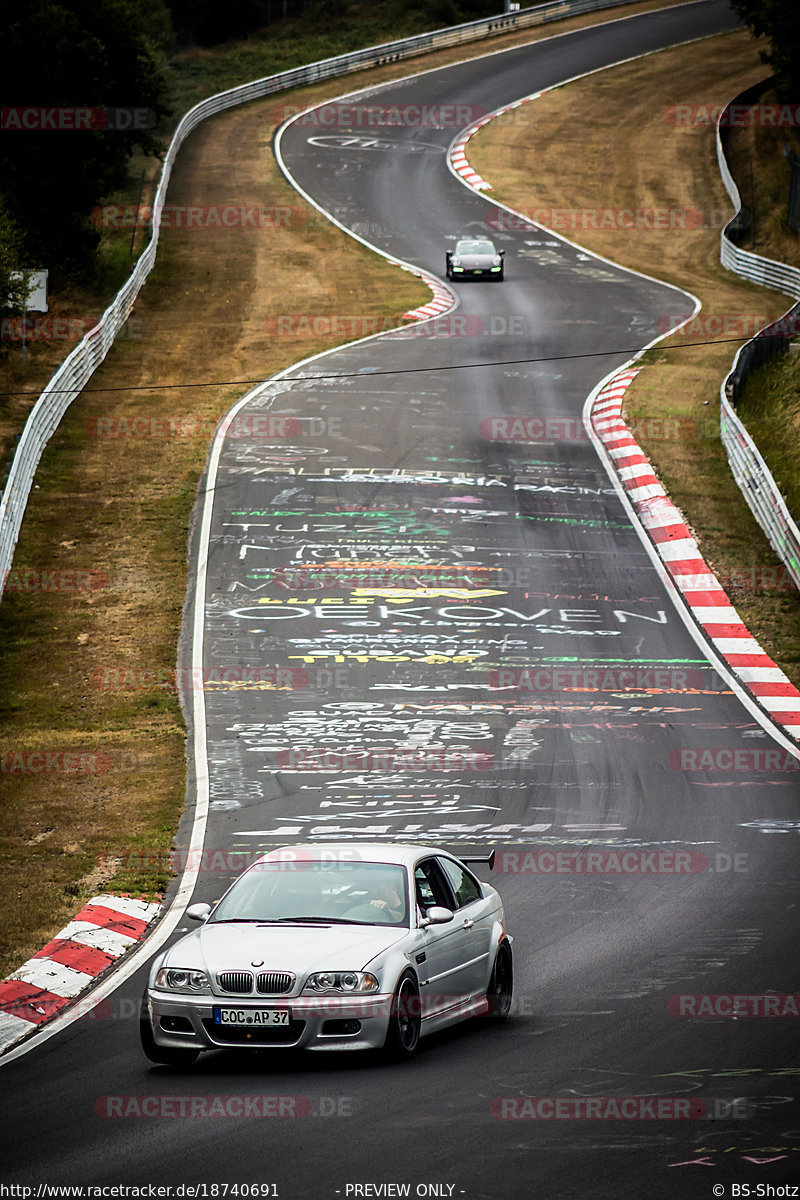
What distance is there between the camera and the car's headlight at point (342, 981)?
959 cm

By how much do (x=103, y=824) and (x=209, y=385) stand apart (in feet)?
77.5

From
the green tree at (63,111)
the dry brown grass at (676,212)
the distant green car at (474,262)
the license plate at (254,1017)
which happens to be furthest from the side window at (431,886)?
the distant green car at (474,262)

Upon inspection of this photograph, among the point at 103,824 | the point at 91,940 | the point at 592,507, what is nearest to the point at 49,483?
the point at 592,507

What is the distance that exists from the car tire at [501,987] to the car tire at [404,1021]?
1.03 metres

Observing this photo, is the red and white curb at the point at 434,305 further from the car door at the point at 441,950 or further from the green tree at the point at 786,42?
the car door at the point at 441,950

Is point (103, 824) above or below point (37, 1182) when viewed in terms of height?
below

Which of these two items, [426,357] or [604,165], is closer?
[426,357]

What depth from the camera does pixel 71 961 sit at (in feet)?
42.6

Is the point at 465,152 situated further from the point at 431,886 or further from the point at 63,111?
the point at 431,886

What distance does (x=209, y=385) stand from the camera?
3972 centimetres

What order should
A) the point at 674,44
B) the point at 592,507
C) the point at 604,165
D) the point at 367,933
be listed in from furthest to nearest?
1. the point at 674,44
2. the point at 604,165
3. the point at 592,507
4. the point at 367,933

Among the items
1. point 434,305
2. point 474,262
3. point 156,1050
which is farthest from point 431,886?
point 474,262

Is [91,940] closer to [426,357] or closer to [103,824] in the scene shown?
[103,824]

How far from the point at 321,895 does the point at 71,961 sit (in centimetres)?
340
